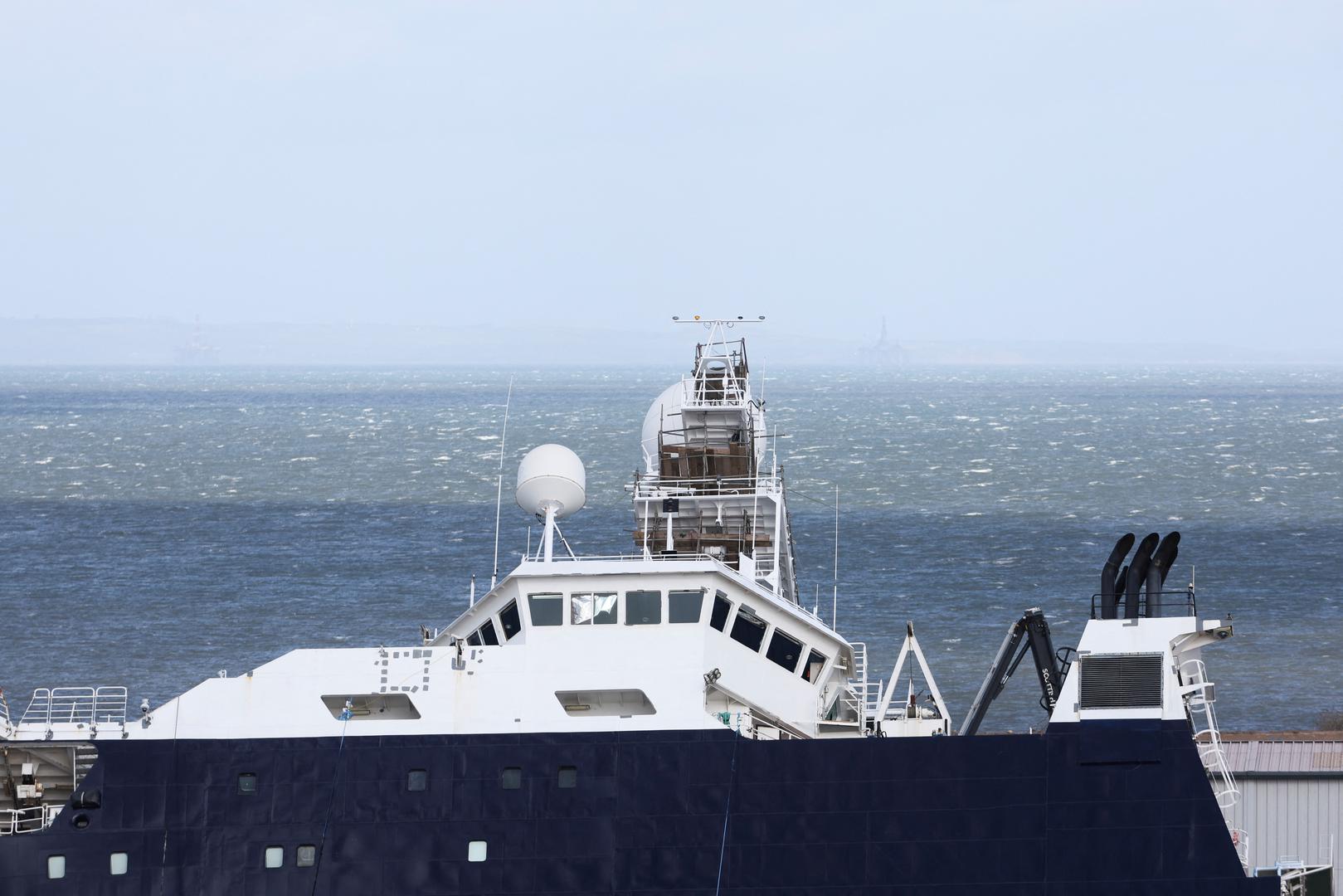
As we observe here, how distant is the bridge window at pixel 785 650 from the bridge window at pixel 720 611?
91cm

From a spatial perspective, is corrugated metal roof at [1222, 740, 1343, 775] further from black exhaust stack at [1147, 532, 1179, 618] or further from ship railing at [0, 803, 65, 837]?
ship railing at [0, 803, 65, 837]

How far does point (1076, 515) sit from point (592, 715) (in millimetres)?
80803

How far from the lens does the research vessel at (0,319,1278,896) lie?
78.9ft

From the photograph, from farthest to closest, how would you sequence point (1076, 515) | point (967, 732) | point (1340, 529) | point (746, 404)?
point (1076, 515)
point (1340, 529)
point (746, 404)
point (967, 732)

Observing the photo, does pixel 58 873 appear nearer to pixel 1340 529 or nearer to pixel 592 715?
pixel 592 715

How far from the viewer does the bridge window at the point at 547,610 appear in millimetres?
25453

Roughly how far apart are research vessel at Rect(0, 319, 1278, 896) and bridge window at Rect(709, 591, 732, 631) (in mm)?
754

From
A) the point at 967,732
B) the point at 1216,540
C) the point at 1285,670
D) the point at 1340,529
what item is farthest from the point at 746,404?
the point at 1340,529

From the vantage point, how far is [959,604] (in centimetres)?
6819

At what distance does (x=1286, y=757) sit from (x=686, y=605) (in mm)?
17138

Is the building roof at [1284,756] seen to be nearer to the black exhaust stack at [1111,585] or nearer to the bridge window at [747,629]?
the black exhaust stack at [1111,585]

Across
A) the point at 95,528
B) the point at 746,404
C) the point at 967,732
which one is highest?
the point at 746,404

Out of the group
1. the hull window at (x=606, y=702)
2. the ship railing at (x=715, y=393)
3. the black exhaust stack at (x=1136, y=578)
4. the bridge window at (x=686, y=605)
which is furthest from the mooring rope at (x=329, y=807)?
the ship railing at (x=715, y=393)

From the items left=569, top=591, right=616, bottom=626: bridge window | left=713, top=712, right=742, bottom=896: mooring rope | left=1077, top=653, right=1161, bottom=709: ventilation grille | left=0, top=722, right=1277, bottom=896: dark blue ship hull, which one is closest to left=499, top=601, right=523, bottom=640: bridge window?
left=569, top=591, right=616, bottom=626: bridge window
